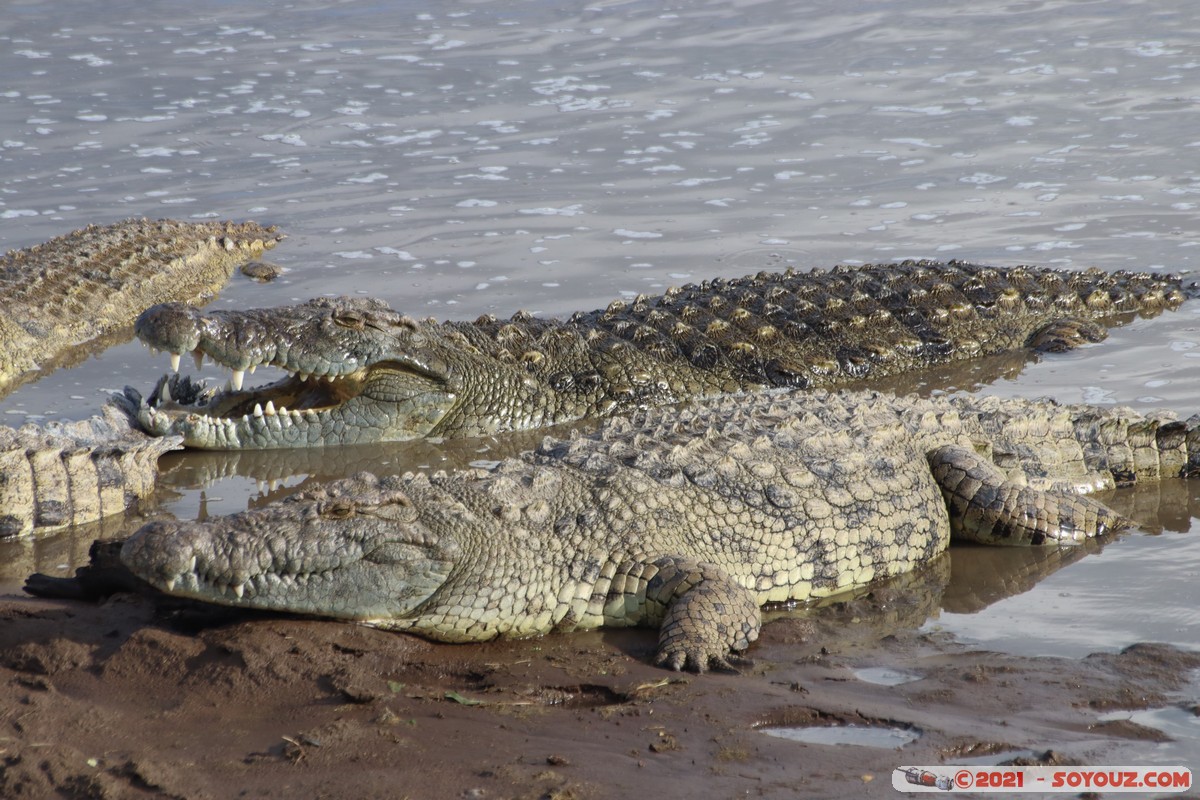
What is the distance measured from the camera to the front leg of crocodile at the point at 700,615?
4.36 m

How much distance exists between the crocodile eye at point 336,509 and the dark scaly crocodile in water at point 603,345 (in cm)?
307

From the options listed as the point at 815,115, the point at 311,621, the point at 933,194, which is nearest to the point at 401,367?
the point at 311,621

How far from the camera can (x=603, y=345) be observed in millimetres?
8406

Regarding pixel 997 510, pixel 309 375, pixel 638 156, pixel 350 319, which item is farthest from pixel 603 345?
pixel 638 156

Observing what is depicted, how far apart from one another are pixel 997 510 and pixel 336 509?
2.89 meters

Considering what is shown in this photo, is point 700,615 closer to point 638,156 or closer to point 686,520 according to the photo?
point 686,520

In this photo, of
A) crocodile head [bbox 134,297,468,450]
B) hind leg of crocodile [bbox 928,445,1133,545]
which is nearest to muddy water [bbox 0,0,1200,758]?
hind leg of crocodile [bbox 928,445,1133,545]

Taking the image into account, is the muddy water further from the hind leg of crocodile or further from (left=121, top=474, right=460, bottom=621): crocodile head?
(left=121, top=474, right=460, bottom=621): crocodile head

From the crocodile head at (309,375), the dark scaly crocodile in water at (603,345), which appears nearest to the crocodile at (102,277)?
the crocodile head at (309,375)

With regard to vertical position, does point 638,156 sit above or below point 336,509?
above

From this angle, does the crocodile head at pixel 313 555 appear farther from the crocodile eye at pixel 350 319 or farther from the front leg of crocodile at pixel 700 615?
the crocodile eye at pixel 350 319

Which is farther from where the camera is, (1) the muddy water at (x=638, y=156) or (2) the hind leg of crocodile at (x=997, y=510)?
(1) the muddy water at (x=638, y=156)

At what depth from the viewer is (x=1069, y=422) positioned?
20.4 ft

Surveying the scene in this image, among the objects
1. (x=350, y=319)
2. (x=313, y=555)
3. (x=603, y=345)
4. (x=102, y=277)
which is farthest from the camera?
(x=102, y=277)
